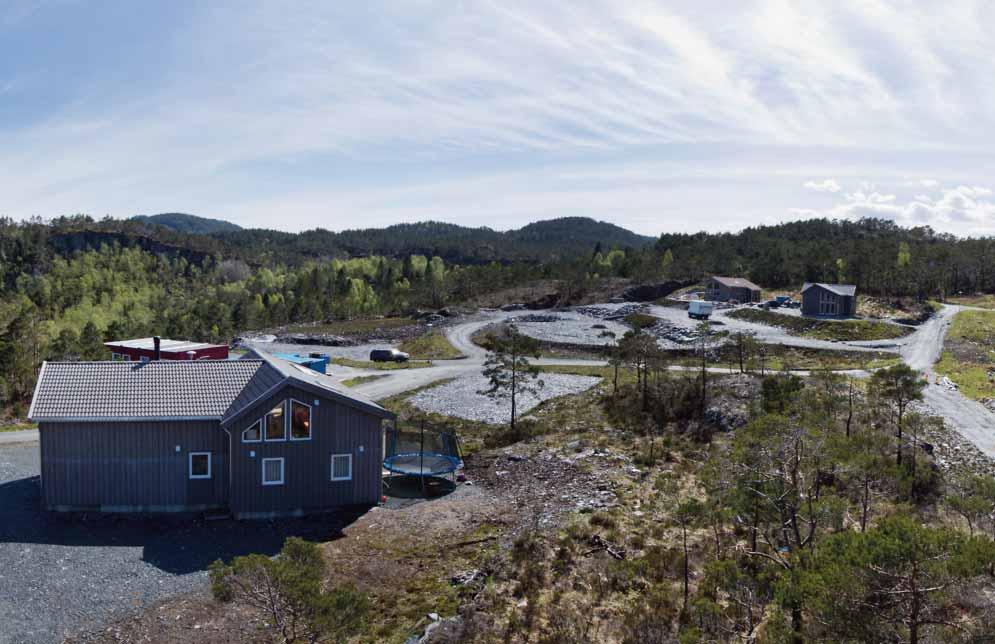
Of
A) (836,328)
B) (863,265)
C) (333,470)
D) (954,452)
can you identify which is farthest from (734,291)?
(333,470)

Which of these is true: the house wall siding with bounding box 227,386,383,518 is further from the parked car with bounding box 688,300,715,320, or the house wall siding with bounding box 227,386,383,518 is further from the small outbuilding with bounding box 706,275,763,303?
the small outbuilding with bounding box 706,275,763,303

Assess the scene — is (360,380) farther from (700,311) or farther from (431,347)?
(700,311)

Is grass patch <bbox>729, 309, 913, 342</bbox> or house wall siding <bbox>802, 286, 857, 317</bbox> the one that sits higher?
house wall siding <bbox>802, 286, 857, 317</bbox>

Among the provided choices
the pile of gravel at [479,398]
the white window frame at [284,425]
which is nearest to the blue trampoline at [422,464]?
the white window frame at [284,425]

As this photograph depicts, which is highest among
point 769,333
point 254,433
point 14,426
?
point 769,333

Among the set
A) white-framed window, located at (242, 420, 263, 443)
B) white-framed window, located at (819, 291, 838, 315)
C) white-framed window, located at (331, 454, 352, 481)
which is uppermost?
white-framed window, located at (819, 291, 838, 315)

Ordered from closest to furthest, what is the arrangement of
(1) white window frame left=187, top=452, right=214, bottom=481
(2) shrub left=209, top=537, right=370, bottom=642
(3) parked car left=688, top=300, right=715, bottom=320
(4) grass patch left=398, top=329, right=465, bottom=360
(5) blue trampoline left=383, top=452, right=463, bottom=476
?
(2) shrub left=209, top=537, right=370, bottom=642
(1) white window frame left=187, top=452, right=214, bottom=481
(5) blue trampoline left=383, top=452, right=463, bottom=476
(4) grass patch left=398, top=329, right=465, bottom=360
(3) parked car left=688, top=300, right=715, bottom=320

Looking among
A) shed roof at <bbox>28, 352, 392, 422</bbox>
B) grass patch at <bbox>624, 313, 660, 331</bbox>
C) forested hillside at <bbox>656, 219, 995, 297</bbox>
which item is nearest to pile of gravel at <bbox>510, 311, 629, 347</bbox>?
grass patch at <bbox>624, 313, 660, 331</bbox>
